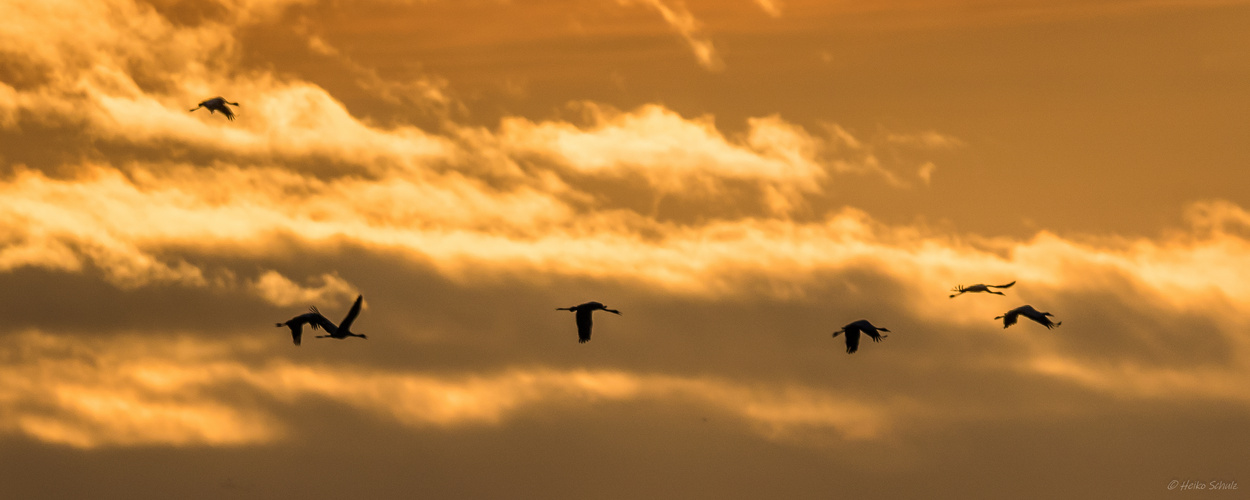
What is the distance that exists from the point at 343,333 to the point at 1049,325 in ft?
114

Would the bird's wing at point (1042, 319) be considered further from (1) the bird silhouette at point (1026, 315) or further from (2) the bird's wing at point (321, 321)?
(2) the bird's wing at point (321, 321)

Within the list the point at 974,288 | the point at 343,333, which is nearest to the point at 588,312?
the point at 343,333

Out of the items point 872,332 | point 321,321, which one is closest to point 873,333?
point 872,332

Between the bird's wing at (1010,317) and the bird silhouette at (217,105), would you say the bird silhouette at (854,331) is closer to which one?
the bird's wing at (1010,317)

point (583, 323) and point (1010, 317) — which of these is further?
point (583, 323)

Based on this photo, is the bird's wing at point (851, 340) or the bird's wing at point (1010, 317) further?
the bird's wing at point (851, 340)

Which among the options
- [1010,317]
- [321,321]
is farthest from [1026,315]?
[321,321]

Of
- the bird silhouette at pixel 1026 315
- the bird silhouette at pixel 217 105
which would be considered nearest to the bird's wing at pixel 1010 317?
the bird silhouette at pixel 1026 315

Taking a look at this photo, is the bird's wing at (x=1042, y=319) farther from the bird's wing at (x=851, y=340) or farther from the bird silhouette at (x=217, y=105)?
the bird silhouette at (x=217, y=105)

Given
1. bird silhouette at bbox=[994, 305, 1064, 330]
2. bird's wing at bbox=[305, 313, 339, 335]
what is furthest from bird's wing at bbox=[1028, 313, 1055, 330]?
bird's wing at bbox=[305, 313, 339, 335]

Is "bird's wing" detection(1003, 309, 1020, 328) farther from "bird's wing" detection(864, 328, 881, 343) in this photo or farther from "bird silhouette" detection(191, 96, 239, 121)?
"bird silhouette" detection(191, 96, 239, 121)

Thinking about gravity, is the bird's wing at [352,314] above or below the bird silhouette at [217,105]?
below

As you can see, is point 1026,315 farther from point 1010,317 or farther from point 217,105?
point 217,105

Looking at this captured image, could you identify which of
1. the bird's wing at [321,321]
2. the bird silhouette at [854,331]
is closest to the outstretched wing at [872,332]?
the bird silhouette at [854,331]
